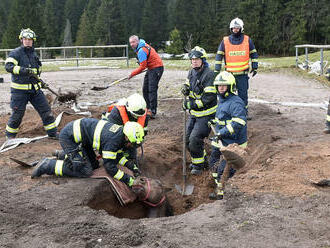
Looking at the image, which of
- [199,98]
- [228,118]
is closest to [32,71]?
[199,98]

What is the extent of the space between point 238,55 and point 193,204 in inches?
142

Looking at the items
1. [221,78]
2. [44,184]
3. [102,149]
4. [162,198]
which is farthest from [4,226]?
[221,78]

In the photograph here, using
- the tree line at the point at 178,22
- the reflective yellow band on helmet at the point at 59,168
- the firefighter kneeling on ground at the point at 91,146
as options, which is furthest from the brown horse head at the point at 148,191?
the tree line at the point at 178,22

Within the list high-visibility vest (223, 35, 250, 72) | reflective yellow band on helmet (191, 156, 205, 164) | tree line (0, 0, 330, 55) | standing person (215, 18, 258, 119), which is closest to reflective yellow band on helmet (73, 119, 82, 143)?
reflective yellow band on helmet (191, 156, 205, 164)

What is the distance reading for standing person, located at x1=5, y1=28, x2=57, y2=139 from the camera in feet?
23.5

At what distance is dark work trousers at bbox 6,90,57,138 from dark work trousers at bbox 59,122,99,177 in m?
2.23

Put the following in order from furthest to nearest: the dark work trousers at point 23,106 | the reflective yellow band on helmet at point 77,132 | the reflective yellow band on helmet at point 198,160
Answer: the dark work trousers at point 23,106
the reflective yellow band on helmet at point 198,160
the reflective yellow band on helmet at point 77,132

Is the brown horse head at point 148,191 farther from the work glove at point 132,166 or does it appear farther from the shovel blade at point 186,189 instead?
the shovel blade at point 186,189

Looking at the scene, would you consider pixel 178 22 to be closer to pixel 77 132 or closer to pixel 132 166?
pixel 132 166

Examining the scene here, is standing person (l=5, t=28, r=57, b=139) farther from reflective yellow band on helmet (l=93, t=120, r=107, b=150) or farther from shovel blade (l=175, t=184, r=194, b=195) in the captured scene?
shovel blade (l=175, t=184, r=194, b=195)

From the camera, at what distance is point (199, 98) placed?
6.62 metres

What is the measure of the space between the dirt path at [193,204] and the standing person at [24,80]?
2.10ft

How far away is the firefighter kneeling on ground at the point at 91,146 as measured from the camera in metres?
5.13

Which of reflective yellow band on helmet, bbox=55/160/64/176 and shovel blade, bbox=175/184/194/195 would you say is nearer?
reflective yellow band on helmet, bbox=55/160/64/176
